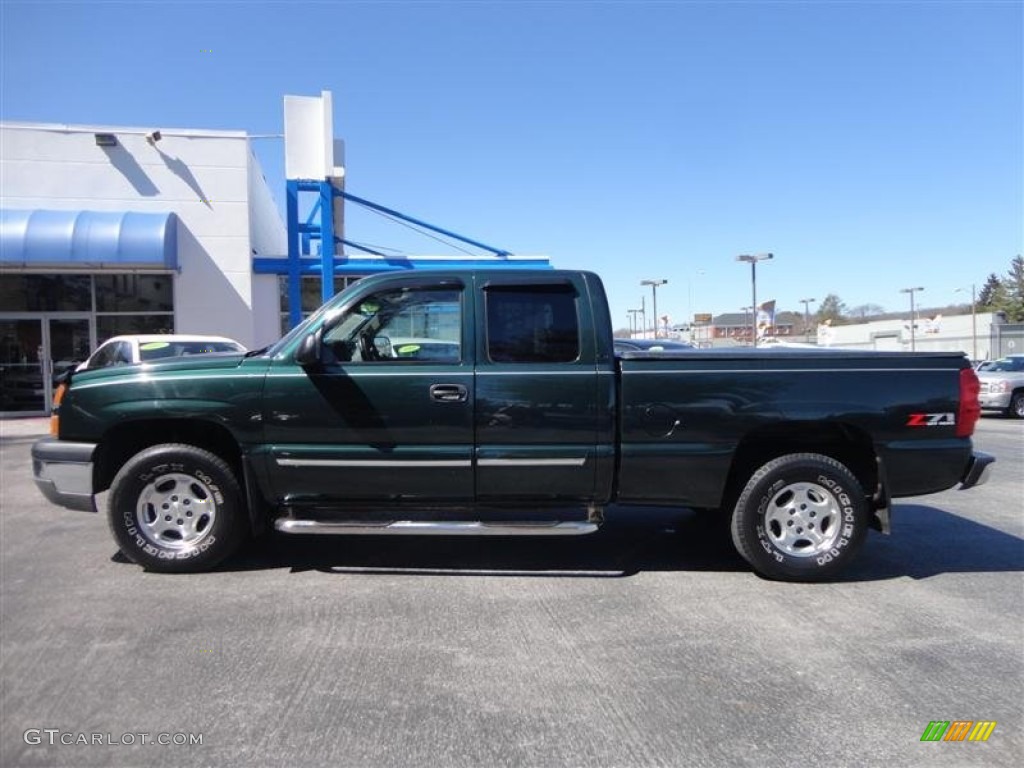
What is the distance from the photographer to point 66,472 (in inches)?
190

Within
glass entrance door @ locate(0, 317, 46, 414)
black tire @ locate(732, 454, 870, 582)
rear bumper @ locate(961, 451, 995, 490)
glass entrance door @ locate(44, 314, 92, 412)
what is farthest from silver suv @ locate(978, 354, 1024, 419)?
glass entrance door @ locate(0, 317, 46, 414)

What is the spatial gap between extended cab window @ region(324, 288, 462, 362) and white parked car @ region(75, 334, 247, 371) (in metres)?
6.83

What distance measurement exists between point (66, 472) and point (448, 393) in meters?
2.65

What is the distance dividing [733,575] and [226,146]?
15888 millimetres

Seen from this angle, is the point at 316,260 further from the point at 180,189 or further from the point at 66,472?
the point at 66,472

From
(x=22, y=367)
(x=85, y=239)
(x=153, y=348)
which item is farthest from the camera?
(x=22, y=367)

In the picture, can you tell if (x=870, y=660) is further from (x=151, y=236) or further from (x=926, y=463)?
(x=151, y=236)

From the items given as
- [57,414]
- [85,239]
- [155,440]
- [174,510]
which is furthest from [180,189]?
[174,510]

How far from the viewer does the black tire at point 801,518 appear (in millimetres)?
4699

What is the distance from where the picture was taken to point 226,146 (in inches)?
658

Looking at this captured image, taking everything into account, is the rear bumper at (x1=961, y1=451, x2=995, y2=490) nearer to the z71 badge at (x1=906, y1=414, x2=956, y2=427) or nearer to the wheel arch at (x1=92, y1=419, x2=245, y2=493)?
the z71 badge at (x1=906, y1=414, x2=956, y2=427)

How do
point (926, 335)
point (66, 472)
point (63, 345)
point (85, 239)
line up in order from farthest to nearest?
point (926, 335) → point (63, 345) → point (85, 239) → point (66, 472)

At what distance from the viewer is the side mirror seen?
178 inches

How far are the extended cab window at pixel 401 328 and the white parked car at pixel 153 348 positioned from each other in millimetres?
6834
